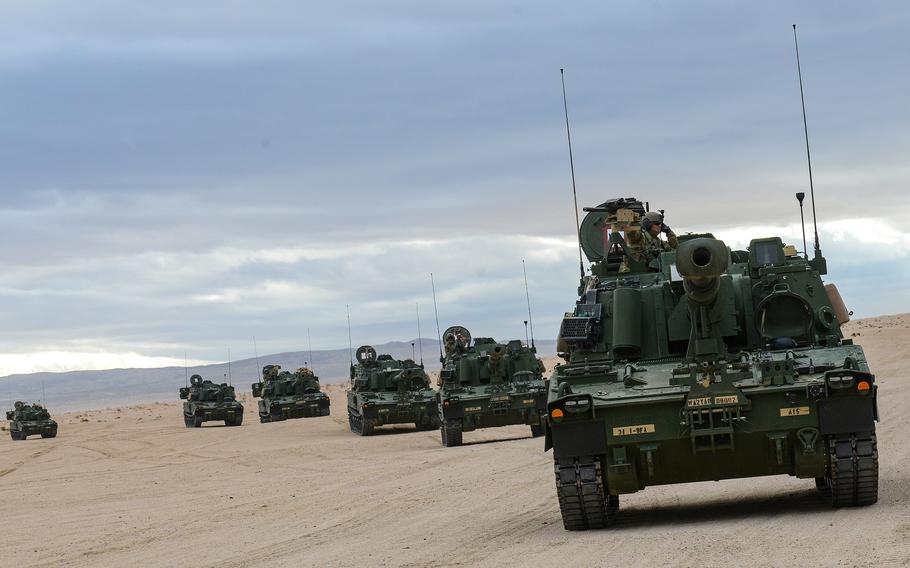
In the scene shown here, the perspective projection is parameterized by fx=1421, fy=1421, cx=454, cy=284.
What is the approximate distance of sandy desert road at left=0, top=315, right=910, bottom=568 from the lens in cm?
1356

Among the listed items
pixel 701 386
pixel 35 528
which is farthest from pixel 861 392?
pixel 35 528

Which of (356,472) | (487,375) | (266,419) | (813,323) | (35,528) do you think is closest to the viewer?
(813,323)

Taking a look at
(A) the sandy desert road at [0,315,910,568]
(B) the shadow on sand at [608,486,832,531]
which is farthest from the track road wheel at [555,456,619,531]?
(B) the shadow on sand at [608,486,832,531]

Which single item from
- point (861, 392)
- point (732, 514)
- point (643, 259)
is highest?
point (643, 259)

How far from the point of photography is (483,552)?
14445 millimetres

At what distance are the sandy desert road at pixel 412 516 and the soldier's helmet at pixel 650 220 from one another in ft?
12.4

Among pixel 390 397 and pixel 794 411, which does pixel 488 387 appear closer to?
pixel 390 397

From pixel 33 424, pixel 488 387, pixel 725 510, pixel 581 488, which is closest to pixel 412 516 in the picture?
pixel 581 488

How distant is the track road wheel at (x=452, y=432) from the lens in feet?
121

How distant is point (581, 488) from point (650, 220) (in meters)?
5.39

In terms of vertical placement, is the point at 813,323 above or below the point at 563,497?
above

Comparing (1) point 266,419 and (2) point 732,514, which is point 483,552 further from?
(1) point 266,419

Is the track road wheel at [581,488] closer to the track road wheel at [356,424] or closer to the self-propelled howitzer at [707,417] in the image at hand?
the self-propelled howitzer at [707,417]

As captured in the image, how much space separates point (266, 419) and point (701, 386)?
48.4 metres
